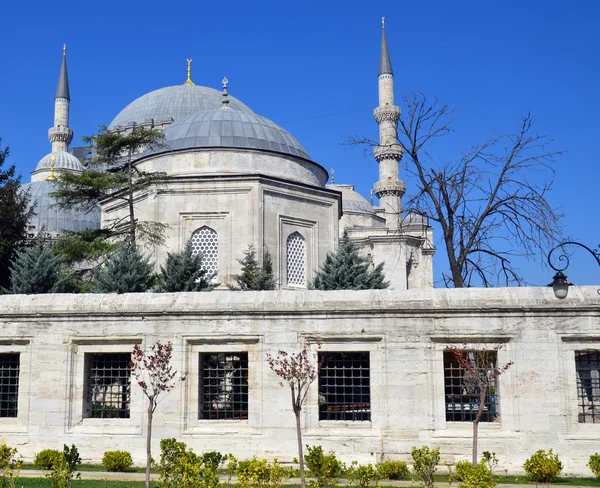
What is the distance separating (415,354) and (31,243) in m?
18.7

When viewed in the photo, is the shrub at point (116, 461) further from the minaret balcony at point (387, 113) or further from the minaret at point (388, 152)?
the minaret balcony at point (387, 113)

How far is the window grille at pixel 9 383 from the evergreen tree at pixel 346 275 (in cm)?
1136

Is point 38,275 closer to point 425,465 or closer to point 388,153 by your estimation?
point 425,465

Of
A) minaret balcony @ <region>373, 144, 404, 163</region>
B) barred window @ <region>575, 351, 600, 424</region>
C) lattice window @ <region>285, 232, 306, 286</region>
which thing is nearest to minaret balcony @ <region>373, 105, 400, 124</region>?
minaret balcony @ <region>373, 144, 404, 163</region>

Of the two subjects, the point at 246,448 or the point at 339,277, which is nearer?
the point at 246,448

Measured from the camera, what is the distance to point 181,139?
27375 millimetres

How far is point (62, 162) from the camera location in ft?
164

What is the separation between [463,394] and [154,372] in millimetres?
4884

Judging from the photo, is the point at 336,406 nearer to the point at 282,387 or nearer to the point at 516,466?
the point at 282,387

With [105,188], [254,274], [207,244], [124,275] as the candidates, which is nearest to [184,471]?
[124,275]

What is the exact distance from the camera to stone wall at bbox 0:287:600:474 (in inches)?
416

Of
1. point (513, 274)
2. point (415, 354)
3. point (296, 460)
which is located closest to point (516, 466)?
point (415, 354)

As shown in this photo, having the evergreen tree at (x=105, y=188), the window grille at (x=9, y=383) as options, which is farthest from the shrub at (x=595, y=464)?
the evergreen tree at (x=105, y=188)

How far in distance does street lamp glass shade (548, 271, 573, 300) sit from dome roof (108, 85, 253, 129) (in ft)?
120
